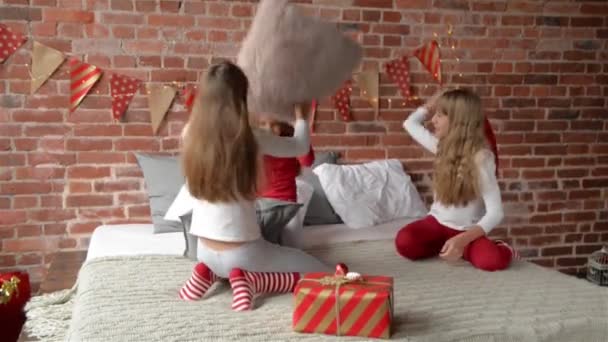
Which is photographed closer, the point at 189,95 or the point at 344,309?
the point at 344,309

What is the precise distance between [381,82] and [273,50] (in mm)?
1143

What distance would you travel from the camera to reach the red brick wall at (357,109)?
2773 mm

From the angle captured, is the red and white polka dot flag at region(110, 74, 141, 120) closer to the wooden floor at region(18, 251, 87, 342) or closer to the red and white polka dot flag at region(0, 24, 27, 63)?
the red and white polka dot flag at region(0, 24, 27, 63)

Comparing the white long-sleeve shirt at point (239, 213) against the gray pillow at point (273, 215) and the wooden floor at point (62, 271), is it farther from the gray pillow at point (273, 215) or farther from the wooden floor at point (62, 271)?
the wooden floor at point (62, 271)

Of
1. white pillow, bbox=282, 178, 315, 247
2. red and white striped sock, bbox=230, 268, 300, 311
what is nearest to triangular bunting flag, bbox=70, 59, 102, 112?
white pillow, bbox=282, 178, 315, 247

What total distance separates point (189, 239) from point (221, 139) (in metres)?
0.54

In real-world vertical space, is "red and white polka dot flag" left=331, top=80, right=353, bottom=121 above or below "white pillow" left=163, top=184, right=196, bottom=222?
above

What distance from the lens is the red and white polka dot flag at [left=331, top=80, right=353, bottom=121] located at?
3.11 metres

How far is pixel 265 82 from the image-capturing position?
2146 millimetres

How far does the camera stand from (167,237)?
8.54 ft

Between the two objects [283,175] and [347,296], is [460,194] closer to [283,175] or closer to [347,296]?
[283,175]

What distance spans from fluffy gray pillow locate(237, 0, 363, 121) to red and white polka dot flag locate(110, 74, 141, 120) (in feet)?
2.78

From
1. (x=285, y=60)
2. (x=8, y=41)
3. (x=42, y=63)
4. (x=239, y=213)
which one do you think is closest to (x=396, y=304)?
(x=239, y=213)

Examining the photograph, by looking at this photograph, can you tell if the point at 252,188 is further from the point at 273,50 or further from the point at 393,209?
the point at 393,209
